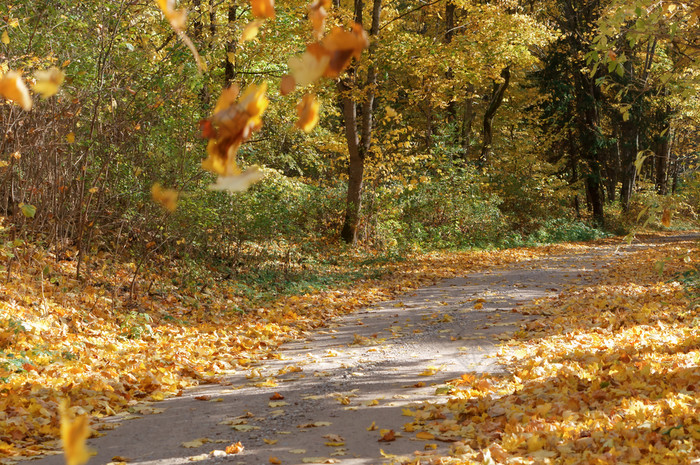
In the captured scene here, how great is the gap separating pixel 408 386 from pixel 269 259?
7102 millimetres

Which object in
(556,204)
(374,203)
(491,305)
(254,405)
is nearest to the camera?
(254,405)

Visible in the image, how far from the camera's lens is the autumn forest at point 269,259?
12.7 feet

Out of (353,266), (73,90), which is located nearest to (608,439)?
(73,90)

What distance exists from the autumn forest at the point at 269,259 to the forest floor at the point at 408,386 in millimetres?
33

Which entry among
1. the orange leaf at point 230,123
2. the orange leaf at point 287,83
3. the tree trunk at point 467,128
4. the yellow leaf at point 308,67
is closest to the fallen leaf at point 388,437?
the orange leaf at point 230,123

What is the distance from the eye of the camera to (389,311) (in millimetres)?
9523

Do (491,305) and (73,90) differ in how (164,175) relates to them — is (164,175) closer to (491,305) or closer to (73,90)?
(73,90)

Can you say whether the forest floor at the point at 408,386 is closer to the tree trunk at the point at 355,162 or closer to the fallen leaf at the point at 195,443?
the fallen leaf at the point at 195,443

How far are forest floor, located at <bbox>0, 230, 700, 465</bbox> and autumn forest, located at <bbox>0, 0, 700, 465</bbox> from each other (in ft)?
0.11

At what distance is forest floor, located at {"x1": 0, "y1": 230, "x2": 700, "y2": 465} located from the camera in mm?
3855

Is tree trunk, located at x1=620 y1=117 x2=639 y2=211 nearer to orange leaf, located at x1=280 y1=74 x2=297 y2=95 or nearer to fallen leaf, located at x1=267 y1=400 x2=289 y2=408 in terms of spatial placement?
fallen leaf, located at x1=267 y1=400 x2=289 y2=408

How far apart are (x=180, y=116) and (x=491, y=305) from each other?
596 cm

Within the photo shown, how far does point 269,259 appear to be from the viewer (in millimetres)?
12141

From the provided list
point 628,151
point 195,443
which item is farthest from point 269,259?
point 628,151
